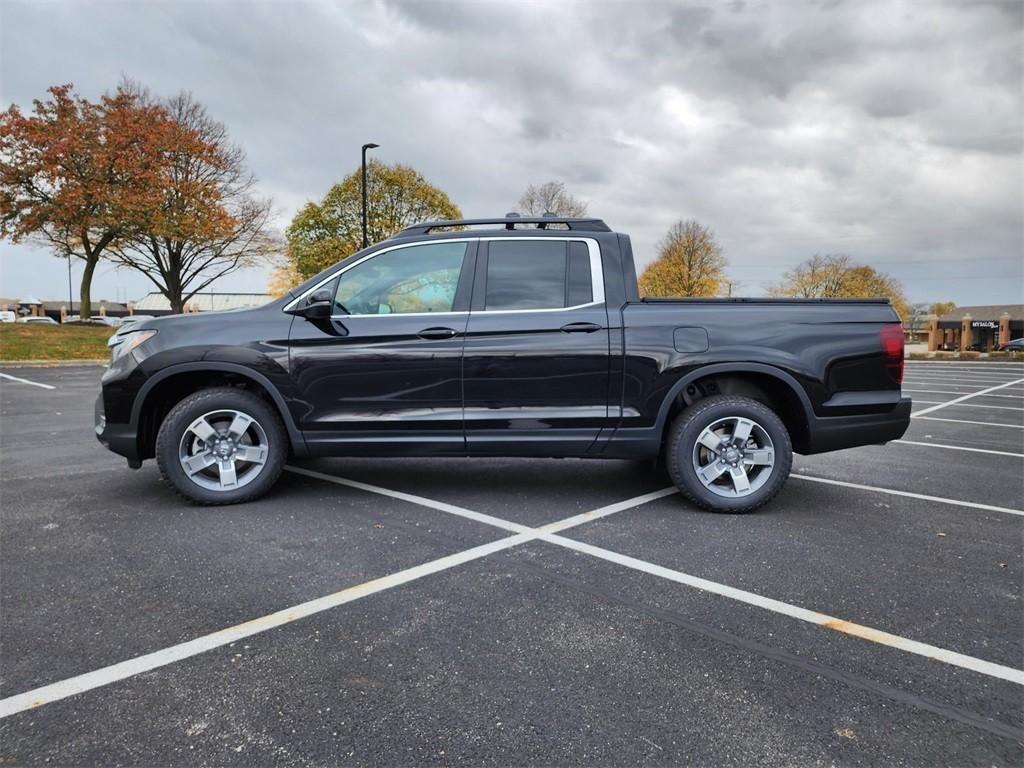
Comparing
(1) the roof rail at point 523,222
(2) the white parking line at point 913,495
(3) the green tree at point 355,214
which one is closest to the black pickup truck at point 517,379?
(1) the roof rail at point 523,222

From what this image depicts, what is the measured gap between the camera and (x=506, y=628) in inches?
99.0

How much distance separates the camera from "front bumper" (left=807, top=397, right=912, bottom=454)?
411 centimetres

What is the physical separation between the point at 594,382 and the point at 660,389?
451mm

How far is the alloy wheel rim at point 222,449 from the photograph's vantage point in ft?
13.5

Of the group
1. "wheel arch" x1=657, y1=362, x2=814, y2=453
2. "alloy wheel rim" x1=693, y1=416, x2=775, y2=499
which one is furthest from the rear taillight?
"alloy wheel rim" x1=693, y1=416, x2=775, y2=499

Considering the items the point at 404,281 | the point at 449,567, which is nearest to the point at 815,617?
the point at 449,567

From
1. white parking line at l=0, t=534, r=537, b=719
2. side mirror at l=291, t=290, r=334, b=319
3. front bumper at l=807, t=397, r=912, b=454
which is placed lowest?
white parking line at l=0, t=534, r=537, b=719

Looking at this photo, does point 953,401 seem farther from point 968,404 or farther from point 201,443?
point 201,443

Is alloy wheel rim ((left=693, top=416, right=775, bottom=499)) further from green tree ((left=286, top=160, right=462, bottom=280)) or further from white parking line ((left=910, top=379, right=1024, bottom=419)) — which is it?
green tree ((left=286, top=160, right=462, bottom=280))

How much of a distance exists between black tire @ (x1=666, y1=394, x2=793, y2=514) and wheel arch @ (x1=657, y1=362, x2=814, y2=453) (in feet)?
0.52

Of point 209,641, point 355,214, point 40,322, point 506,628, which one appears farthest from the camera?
point 40,322

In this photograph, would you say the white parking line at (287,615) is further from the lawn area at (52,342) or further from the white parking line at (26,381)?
the lawn area at (52,342)

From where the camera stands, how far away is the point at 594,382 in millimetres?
4105

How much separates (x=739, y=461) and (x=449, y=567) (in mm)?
2167
